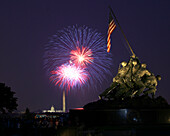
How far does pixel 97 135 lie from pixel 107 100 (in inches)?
203

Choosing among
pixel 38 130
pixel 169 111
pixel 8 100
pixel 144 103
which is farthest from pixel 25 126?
pixel 8 100

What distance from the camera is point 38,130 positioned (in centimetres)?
1720

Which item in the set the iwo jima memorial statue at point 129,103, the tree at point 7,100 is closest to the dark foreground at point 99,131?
the iwo jima memorial statue at point 129,103

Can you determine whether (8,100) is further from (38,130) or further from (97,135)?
(97,135)

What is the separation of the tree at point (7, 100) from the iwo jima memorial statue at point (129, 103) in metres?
25.4

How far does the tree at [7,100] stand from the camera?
40594 mm

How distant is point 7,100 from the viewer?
40.9 m

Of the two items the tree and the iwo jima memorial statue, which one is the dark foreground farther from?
the tree

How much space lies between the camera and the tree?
4059cm

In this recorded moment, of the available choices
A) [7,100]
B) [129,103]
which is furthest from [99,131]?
[7,100]

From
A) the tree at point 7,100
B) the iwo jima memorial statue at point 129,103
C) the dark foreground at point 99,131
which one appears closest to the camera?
the dark foreground at point 99,131

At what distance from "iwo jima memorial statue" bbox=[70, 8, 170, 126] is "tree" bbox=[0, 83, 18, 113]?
25369 millimetres

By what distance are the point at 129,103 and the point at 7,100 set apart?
2873cm

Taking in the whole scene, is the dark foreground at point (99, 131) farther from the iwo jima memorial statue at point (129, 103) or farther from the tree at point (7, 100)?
the tree at point (7, 100)
